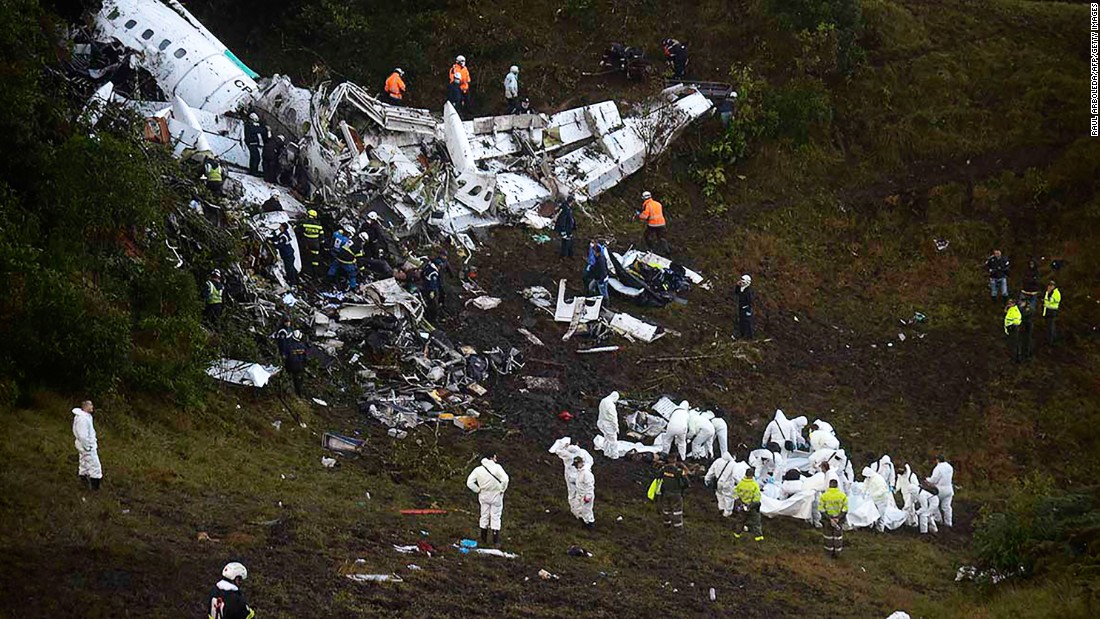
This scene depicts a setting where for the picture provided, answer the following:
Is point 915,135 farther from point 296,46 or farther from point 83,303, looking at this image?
point 83,303

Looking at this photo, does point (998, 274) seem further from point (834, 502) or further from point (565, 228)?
point (834, 502)

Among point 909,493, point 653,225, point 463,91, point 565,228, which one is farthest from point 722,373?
point 463,91

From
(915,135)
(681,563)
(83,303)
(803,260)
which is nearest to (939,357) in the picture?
(803,260)

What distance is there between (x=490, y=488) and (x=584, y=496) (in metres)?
2.17

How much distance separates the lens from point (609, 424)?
23.6 meters

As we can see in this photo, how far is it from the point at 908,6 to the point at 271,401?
23.8 m

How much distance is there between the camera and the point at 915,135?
35.5 meters

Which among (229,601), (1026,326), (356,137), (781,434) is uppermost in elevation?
(356,137)

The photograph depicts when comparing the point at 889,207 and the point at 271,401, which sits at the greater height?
the point at 889,207

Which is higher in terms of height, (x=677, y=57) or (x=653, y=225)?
(x=677, y=57)

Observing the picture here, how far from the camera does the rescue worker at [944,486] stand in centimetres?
2311

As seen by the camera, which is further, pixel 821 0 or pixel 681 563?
pixel 821 0

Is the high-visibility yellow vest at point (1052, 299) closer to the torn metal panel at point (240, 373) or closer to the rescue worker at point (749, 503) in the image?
the rescue worker at point (749, 503)

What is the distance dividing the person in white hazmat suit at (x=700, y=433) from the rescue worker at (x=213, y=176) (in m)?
10.2
